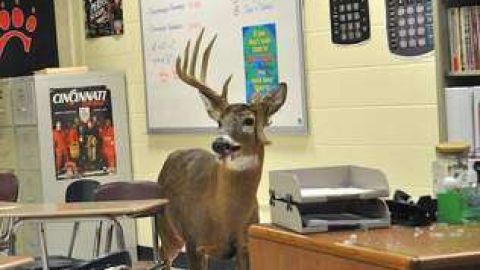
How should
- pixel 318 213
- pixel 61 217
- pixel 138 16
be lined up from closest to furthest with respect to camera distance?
pixel 318 213 < pixel 61 217 < pixel 138 16

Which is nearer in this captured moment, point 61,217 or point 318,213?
point 318,213

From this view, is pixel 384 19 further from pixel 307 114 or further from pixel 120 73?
pixel 120 73

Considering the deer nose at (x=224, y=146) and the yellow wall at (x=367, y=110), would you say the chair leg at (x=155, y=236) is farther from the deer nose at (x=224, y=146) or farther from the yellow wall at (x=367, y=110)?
the yellow wall at (x=367, y=110)

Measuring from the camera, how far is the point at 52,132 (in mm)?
6066

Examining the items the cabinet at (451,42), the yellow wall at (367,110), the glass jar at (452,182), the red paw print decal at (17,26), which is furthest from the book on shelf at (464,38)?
the red paw print decal at (17,26)

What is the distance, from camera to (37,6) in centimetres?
657

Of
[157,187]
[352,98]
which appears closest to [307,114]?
[352,98]

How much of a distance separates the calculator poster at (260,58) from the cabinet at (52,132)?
58.9 inches

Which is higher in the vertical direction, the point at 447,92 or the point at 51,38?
the point at 51,38

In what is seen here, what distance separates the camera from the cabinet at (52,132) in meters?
6.05

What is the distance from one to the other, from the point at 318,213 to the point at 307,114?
2.73 meters

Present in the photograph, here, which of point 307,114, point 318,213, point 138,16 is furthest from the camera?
point 138,16

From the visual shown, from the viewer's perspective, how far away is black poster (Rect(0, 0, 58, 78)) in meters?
6.41

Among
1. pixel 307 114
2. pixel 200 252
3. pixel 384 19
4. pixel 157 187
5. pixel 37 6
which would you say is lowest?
pixel 200 252
